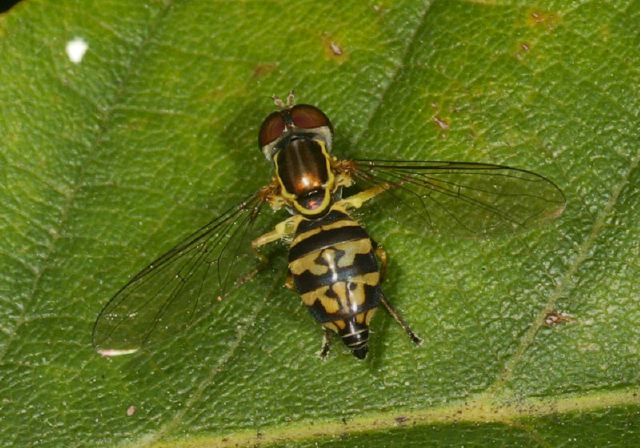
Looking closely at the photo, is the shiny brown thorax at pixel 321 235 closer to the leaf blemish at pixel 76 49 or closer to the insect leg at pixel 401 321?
the insect leg at pixel 401 321

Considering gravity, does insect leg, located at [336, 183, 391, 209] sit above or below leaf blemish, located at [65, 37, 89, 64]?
below

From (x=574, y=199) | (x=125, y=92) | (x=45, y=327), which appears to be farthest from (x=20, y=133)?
(x=574, y=199)

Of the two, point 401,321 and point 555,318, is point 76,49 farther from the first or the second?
point 555,318

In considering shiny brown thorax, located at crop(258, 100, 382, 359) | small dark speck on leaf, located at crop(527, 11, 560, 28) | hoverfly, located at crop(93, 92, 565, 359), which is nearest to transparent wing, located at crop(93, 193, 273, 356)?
hoverfly, located at crop(93, 92, 565, 359)

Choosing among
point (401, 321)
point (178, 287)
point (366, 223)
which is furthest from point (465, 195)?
point (178, 287)

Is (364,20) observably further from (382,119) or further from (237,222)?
(237,222)

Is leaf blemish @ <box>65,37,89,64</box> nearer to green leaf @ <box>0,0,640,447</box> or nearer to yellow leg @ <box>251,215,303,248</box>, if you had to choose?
green leaf @ <box>0,0,640,447</box>
